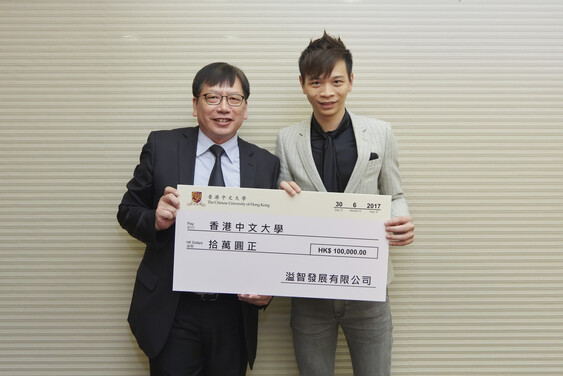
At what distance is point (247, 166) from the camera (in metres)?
1.51

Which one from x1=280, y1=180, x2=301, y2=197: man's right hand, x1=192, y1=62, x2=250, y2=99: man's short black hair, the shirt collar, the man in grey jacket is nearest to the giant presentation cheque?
x1=280, y1=180, x2=301, y2=197: man's right hand

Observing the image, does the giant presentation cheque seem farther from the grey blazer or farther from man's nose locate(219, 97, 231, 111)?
man's nose locate(219, 97, 231, 111)

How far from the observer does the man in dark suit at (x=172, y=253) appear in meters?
→ 1.44

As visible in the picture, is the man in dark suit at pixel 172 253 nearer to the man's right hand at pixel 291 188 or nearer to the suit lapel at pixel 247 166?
the suit lapel at pixel 247 166

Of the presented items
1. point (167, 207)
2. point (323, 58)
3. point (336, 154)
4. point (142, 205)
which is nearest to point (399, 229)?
point (336, 154)

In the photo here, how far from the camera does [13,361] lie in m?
1.89

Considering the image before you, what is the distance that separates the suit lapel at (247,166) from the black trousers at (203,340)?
440 mm

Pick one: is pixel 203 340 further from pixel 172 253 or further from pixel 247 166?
pixel 247 166

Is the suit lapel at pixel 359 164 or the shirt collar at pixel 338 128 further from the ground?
the shirt collar at pixel 338 128

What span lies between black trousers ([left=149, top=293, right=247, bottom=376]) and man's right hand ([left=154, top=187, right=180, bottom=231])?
305mm

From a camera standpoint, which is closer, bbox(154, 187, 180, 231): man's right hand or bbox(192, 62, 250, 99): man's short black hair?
bbox(154, 187, 180, 231): man's right hand

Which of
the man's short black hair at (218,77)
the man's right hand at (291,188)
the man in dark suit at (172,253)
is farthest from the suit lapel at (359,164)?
the man's short black hair at (218,77)

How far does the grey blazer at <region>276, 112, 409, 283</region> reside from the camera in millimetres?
1473

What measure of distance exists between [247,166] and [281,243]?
13.0 inches
